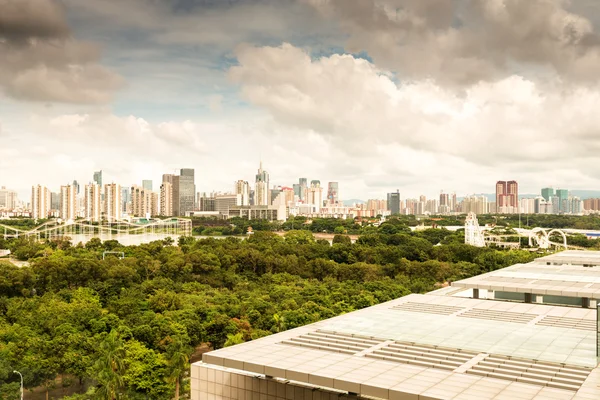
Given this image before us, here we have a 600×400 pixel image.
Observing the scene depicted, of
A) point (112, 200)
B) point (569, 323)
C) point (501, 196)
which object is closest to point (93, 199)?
point (112, 200)

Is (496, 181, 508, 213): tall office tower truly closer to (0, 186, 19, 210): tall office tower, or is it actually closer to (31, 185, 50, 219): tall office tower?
(31, 185, 50, 219): tall office tower

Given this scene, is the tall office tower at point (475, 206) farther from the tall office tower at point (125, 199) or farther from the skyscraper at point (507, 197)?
the tall office tower at point (125, 199)

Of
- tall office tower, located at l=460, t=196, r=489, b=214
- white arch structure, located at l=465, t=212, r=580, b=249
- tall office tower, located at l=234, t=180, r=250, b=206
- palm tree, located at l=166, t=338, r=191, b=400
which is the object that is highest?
tall office tower, located at l=234, t=180, r=250, b=206

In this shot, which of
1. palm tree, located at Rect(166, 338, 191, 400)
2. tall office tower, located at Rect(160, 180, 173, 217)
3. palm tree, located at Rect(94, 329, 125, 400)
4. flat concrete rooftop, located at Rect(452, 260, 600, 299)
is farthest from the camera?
tall office tower, located at Rect(160, 180, 173, 217)

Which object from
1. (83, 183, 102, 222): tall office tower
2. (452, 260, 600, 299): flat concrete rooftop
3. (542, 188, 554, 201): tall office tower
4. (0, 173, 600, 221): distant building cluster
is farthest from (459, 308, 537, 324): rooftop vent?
(542, 188, 554, 201): tall office tower

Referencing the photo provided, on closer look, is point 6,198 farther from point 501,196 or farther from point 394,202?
point 501,196

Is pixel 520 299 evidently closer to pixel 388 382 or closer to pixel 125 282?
pixel 388 382
